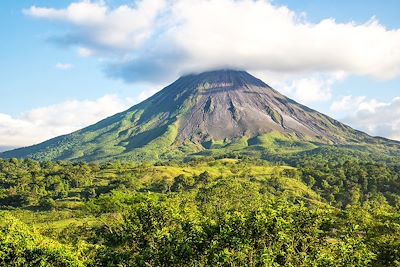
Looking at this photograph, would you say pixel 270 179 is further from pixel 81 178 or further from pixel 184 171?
pixel 81 178

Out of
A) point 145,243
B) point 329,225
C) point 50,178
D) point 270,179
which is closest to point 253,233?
point 329,225

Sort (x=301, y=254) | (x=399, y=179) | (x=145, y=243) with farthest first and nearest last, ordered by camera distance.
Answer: (x=399, y=179) → (x=145, y=243) → (x=301, y=254)

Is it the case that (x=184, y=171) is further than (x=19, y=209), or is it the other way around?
(x=184, y=171)

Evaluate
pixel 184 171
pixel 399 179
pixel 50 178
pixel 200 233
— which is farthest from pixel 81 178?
pixel 200 233

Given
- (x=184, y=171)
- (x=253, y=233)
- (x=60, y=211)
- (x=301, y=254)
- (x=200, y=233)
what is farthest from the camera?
(x=184, y=171)

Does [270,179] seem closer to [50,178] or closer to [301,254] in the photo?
[50,178]

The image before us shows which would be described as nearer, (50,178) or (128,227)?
(128,227)

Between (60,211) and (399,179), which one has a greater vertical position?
(60,211)

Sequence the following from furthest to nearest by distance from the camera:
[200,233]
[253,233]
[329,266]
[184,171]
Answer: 1. [184,171]
2. [200,233]
3. [253,233]
4. [329,266]

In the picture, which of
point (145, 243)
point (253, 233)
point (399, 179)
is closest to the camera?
point (253, 233)
